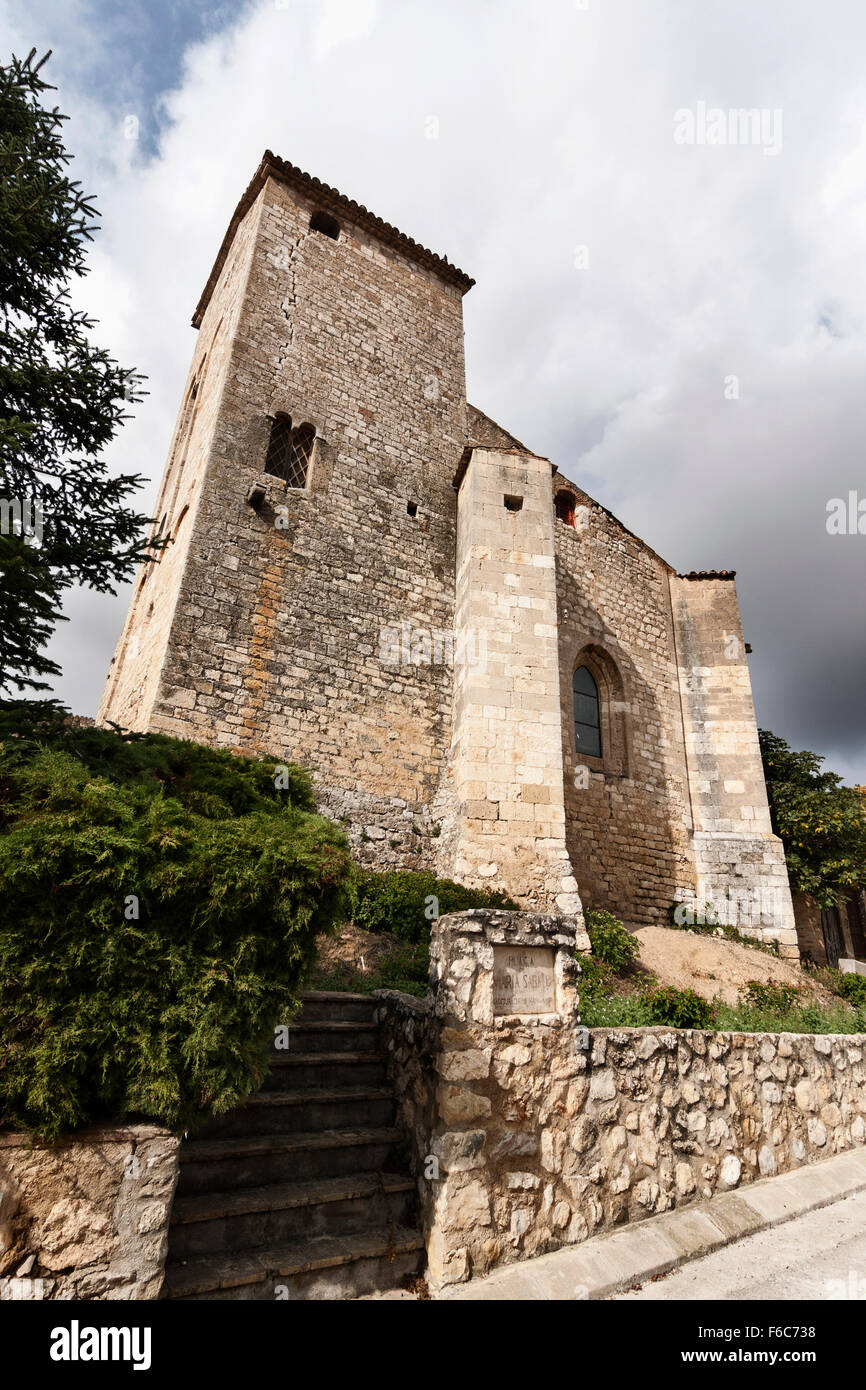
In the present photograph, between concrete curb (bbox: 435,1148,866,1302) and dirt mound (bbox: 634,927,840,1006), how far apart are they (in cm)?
406

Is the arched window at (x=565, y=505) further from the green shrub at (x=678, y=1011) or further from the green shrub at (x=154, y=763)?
the green shrub at (x=154, y=763)

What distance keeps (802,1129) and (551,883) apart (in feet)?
14.0

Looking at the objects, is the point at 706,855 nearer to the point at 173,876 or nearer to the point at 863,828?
the point at 863,828

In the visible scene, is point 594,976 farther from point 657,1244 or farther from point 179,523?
point 179,523

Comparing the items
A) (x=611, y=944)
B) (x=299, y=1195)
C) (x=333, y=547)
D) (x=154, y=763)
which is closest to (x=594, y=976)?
(x=611, y=944)

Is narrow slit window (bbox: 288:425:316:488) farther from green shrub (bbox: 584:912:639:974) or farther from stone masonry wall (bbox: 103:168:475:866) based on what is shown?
green shrub (bbox: 584:912:639:974)

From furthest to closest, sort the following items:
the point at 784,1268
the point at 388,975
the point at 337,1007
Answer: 1. the point at 388,975
2. the point at 337,1007
3. the point at 784,1268

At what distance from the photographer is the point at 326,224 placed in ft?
45.7

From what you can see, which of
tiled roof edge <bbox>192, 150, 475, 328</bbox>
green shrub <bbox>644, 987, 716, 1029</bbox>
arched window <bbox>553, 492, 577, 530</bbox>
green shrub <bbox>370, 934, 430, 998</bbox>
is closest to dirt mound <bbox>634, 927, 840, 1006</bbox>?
green shrub <bbox>644, 987, 716, 1029</bbox>

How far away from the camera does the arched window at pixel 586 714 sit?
14.0 meters

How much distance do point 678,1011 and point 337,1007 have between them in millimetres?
2957

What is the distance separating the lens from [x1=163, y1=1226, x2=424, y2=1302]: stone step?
2973mm

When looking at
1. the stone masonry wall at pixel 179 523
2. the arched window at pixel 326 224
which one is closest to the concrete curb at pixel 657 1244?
the stone masonry wall at pixel 179 523
